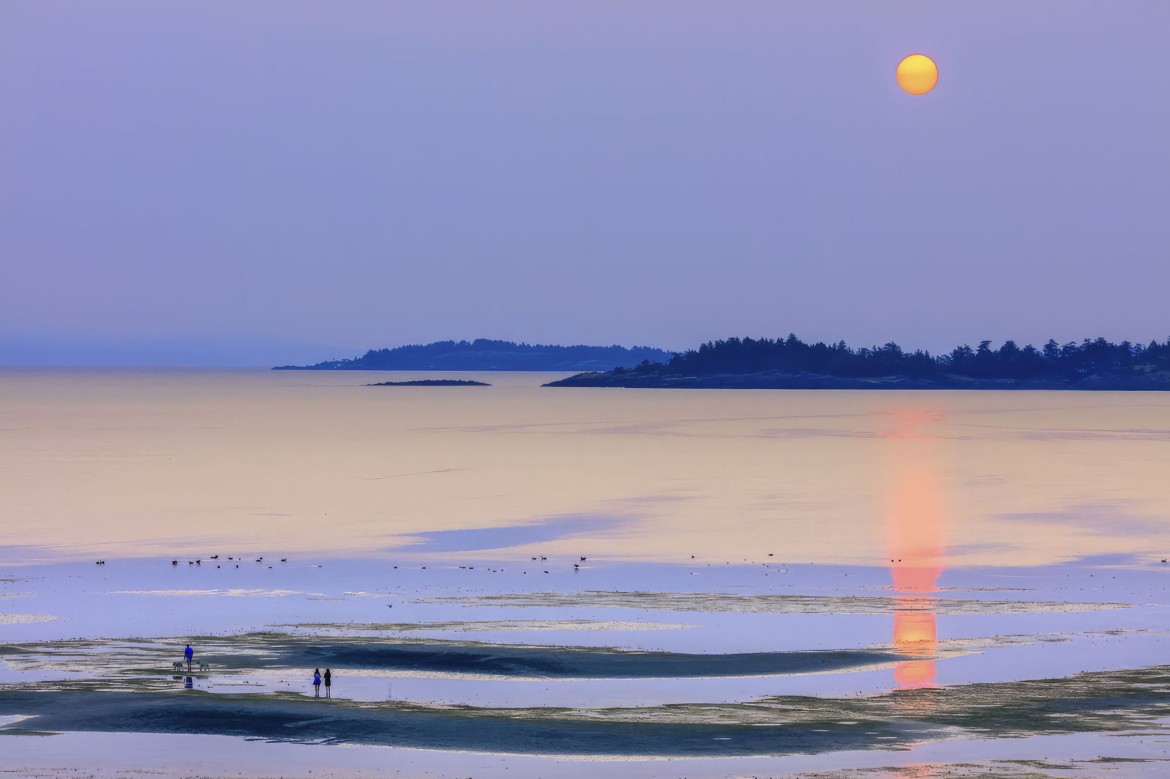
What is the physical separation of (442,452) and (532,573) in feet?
332

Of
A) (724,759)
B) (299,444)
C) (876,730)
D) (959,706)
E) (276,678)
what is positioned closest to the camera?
(724,759)

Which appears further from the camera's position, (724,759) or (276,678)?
(276,678)

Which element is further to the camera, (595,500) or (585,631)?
(595,500)

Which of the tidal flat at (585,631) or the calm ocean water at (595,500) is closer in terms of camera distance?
the tidal flat at (585,631)

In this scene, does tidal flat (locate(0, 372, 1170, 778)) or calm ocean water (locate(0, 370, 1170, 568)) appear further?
calm ocean water (locate(0, 370, 1170, 568))

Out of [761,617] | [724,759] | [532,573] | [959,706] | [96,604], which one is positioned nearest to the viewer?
[724,759]

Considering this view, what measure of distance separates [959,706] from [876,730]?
3.70m

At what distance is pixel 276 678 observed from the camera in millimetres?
44688

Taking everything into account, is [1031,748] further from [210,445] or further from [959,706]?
[210,445]

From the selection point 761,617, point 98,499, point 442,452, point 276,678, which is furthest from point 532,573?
point 442,452

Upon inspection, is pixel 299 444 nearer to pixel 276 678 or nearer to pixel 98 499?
pixel 98 499

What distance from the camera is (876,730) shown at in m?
38.8

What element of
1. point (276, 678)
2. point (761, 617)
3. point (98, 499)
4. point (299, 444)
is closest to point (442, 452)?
point (299, 444)

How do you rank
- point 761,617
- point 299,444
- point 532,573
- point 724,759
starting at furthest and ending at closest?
point 299,444 → point 532,573 → point 761,617 → point 724,759
